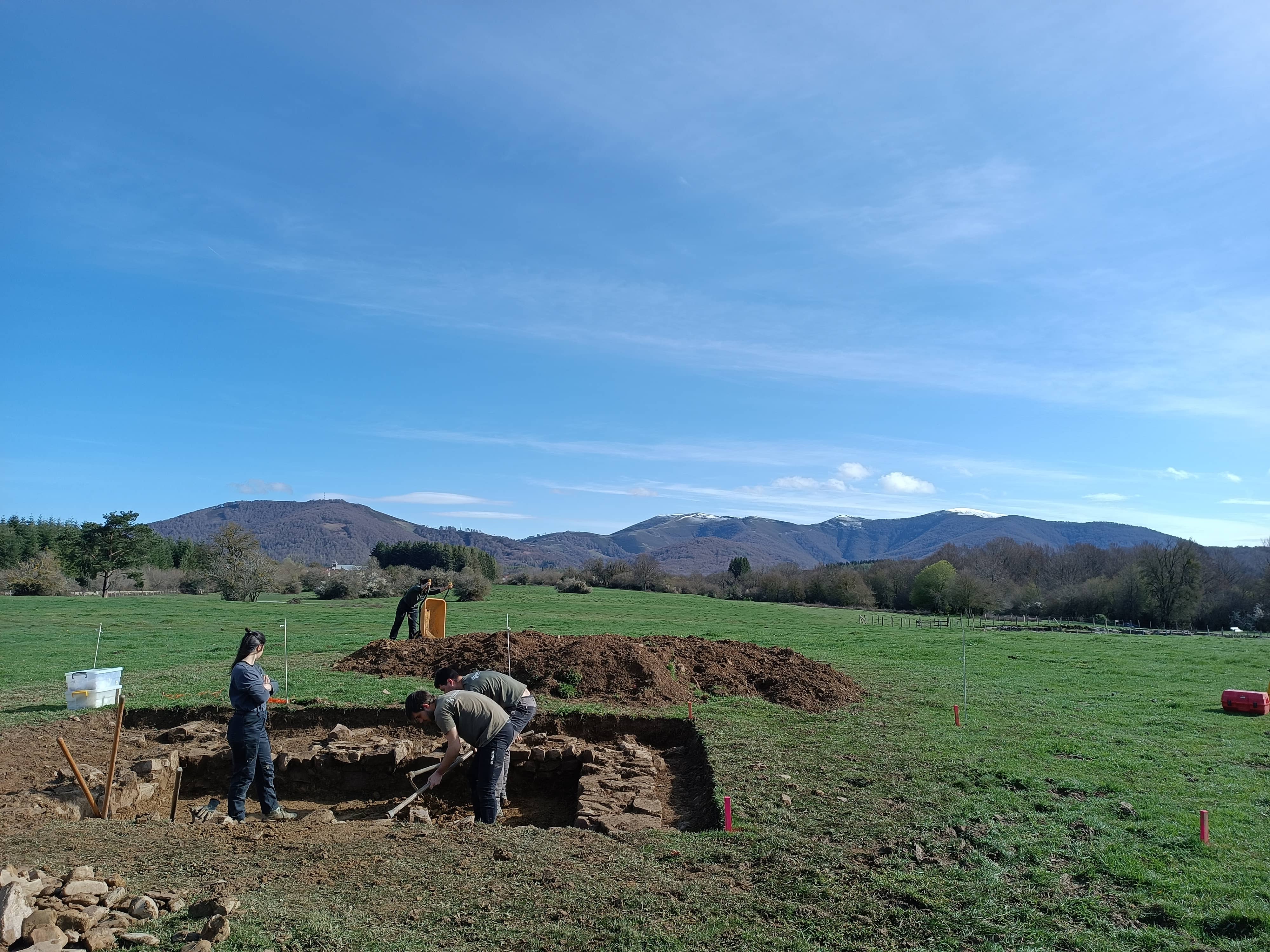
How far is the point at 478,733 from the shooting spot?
7.71 meters

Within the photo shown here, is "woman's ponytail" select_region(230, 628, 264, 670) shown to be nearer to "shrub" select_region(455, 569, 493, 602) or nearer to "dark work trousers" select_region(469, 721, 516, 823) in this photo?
"dark work trousers" select_region(469, 721, 516, 823)

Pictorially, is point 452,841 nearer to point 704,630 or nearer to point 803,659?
Answer: point 803,659

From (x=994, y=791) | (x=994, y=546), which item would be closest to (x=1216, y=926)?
(x=994, y=791)

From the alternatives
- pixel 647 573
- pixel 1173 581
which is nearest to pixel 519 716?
pixel 1173 581

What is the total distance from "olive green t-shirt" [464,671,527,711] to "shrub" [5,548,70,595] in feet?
185

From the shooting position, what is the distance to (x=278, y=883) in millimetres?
5656

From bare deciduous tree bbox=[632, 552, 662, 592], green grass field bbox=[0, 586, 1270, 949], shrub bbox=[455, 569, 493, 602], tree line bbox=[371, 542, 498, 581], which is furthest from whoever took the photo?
bare deciduous tree bbox=[632, 552, 662, 592]

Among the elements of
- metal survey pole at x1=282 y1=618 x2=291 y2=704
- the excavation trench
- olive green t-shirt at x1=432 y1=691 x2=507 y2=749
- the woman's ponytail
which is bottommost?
the excavation trench

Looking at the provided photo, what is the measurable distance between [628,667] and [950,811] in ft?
26.1

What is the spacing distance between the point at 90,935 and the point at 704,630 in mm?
27029

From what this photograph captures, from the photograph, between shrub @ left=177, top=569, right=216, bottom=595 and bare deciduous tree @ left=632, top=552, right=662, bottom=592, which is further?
bare deciduous tree @ left=632, top=552, right=662, bottom=592

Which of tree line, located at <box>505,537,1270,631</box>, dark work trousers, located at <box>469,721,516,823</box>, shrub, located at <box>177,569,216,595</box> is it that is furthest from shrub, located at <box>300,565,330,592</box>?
dark work trousers, located at <box>469,721,516,823</box>

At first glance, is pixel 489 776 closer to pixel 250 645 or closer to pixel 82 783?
pixel 250 645

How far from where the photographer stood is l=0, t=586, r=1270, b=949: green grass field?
16.9 feet
